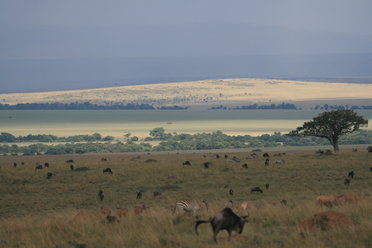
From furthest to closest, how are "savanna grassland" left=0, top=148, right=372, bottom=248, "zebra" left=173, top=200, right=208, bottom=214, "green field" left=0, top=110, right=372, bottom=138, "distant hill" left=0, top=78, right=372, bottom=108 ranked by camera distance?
"distant hill" left=0, top=78, right=372, bottom=108 → "green field" left=0, top=110, right=372, bottom=138 → "zebra" left=173, top=200, right=208, bottom=214 → "savanna grassland" left=0, top=148, right=372, bottom=248

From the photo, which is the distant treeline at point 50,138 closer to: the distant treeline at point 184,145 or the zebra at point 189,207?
the distant treeline at point 184,145

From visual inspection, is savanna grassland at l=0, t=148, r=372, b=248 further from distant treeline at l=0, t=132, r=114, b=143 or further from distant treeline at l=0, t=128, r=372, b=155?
distant treeline at l=0, t=132, r=114, b=143

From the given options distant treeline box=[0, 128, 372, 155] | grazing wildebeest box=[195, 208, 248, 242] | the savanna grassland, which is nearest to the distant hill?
distant treeline box=[0, 128, 372, 155]

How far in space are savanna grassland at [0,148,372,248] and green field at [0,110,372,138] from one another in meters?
73.1

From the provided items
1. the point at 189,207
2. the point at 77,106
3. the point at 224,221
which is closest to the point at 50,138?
the point at 77,106

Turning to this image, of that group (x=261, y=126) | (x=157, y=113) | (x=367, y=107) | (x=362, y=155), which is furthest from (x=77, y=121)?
(x=362, y=155)

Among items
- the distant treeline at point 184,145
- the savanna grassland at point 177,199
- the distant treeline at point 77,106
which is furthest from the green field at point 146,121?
the savanna grassland at point 177,199

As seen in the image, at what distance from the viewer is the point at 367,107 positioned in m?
156

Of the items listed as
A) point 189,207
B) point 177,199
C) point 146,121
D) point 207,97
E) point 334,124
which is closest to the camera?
point 189,207

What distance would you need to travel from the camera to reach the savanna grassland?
10992 millimetres

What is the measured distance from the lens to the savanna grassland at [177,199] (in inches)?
433

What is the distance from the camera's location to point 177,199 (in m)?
20.6

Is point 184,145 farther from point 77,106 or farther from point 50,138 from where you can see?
point 77,106

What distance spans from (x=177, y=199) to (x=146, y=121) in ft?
360
